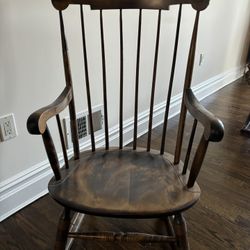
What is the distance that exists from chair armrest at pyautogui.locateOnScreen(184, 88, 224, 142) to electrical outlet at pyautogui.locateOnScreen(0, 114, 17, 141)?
2.36 feet

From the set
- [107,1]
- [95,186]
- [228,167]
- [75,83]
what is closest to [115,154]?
[95,186]

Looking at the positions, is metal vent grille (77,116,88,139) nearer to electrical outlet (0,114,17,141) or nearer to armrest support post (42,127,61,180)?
electrical outlet (0,114,17,141)

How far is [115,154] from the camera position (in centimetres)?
108

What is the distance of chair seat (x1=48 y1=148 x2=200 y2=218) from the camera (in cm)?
80

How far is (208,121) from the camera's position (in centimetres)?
77

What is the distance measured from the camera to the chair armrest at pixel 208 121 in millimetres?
728

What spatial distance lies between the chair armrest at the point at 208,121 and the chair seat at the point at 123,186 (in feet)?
0.73

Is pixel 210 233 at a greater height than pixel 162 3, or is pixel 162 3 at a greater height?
pixel 162 3

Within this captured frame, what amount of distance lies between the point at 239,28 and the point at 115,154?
2.31m

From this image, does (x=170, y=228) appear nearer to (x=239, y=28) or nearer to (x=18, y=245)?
(x=18, y=245)

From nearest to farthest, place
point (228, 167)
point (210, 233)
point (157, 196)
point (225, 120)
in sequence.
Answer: point (157, 196) → point (210, 233) → point (228, 167) → point (225, 120)

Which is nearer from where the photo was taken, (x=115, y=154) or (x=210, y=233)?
(x=115, y=154)

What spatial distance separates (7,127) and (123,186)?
58 centimetres

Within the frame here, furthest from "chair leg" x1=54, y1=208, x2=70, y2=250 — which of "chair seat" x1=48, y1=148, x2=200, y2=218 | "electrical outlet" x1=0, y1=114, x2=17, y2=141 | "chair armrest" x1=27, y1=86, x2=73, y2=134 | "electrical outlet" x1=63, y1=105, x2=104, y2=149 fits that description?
"electrical outlet" x1=63, y1=105, x2=104, y2=149
